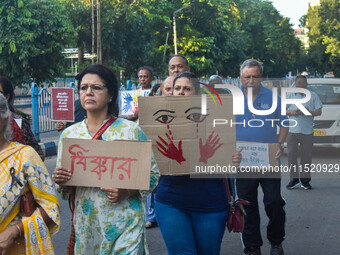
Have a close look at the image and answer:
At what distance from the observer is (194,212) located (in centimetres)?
377

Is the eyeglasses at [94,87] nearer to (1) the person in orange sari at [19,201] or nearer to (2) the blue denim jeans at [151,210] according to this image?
(1) the person in orange sari at [19,201]

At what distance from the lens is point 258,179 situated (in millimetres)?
5371

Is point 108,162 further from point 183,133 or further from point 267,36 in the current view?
point 267,36

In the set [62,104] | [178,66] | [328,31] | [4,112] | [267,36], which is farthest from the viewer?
[267,36]

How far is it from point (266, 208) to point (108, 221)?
2.62 m

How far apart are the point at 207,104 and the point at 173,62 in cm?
234

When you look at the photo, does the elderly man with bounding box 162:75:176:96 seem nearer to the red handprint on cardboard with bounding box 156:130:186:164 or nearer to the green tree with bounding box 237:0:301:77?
the red handprint on cardboard with bounding box 156:130:186:164

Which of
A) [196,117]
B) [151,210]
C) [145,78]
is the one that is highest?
[145,78]

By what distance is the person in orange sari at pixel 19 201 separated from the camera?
2744mm

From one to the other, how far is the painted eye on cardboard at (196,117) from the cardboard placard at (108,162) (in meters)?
0.73

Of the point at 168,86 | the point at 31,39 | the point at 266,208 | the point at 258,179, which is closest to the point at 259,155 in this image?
Result: the point at 258,179

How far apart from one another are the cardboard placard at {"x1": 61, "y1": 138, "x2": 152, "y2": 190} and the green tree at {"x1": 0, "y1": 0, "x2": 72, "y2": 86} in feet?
62.0

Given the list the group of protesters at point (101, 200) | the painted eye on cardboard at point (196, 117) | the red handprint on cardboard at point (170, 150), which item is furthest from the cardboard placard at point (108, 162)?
the painted eye on cardboard at point (196, 117)

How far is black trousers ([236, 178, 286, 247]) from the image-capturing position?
5328mm
